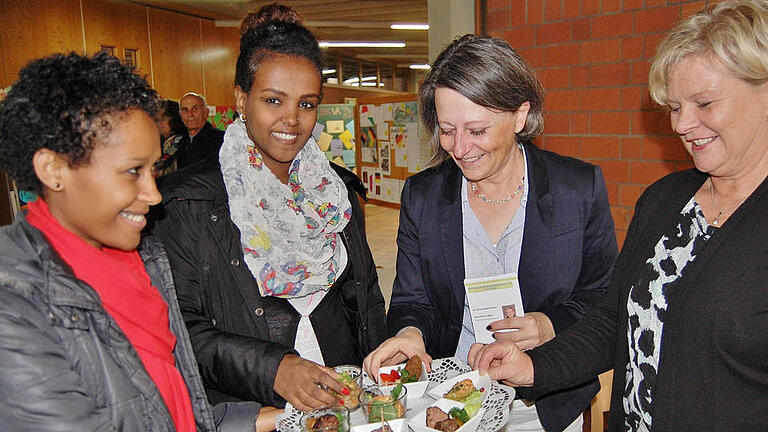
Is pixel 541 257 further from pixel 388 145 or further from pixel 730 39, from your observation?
pixel 388 145

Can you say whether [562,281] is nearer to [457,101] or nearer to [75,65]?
[457,101]

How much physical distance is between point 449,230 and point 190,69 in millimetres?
8808

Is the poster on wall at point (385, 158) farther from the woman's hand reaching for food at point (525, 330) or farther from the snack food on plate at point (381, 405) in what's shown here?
the snack food on plate at point (381, 405)

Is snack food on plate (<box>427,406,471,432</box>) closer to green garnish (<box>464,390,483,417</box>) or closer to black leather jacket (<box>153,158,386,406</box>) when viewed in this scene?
green garnish (<box>464,390,483,417</box>)

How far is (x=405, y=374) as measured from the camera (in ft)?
5.04

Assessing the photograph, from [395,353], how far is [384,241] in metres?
6.99

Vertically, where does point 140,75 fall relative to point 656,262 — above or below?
above

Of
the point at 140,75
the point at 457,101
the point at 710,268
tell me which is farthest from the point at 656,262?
the point at 140,75

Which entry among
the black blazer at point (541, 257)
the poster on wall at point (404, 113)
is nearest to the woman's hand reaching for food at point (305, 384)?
the black blazer at point (541, 257)

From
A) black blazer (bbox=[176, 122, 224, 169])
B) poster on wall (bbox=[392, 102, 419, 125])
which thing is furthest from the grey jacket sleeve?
poster on wall (bbox=[392, 102, 419, 125])

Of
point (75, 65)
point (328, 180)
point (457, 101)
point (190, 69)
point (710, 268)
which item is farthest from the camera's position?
Answer: point (190, 69)

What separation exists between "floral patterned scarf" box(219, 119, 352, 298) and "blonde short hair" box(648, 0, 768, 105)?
1129mm

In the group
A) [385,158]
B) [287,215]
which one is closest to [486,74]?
[287,215]

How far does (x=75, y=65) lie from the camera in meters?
1.06
